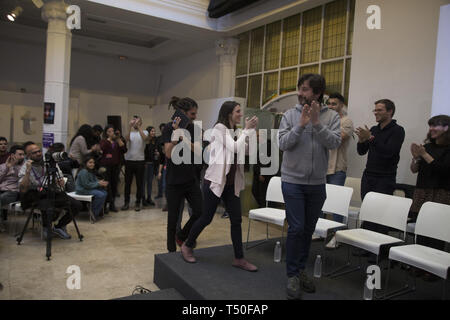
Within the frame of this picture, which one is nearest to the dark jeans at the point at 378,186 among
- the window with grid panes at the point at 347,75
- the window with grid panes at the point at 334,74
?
the window with grid panes at the point at 347,75

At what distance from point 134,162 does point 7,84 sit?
578cm

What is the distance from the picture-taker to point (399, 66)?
4828 mm

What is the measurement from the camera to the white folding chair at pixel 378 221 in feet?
9.39

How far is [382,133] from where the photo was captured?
12.0 ft

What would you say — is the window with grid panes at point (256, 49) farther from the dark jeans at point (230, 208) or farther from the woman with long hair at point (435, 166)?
the dark jeans at point (230, 208)

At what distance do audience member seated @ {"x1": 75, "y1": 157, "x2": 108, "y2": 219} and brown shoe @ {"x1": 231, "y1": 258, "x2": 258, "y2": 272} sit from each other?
3045mm

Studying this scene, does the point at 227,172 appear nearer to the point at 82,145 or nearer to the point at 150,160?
the point at 82,145

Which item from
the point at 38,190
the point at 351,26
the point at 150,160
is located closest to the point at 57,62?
the point at 150,160

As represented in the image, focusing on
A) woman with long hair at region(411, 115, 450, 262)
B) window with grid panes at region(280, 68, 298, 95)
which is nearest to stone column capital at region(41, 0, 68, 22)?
window with grid panes at region(280, 68, 298, 95)

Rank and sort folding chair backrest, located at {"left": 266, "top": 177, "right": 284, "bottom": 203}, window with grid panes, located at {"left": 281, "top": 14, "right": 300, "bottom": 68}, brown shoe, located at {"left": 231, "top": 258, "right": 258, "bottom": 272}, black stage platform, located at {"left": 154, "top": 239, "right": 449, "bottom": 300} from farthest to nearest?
window with grid panes, located at {"left": 281, "top": 14, "right": 300, "bottom": 68}, folding chair backrest, located at {"left": 266, "top": 177, "right": 284, "bottom": 203}, brown shoe, located at {"left": 231, "top": 258, "right": 258, "bottom": 272}, black stage platform, located at {"left": 154, "top": 239, "right": 449, "bottom": 300}

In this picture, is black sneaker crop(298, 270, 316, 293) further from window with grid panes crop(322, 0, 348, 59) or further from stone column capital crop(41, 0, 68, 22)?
stone column capital crop(41, 0, 68, 22)

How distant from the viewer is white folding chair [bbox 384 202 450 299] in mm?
2455

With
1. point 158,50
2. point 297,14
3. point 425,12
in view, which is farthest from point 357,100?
point 158,50
